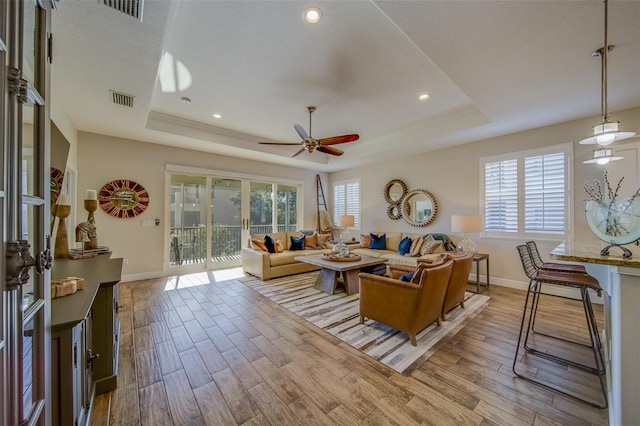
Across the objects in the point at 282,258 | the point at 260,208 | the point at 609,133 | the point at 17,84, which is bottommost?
the point at 282,258

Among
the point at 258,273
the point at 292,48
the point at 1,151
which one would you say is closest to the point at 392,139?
the point at 292,48

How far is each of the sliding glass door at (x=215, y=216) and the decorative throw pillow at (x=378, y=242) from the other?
2637mm

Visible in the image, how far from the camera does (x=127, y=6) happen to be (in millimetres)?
1742

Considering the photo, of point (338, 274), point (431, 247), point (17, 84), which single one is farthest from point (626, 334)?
point (431, 247)

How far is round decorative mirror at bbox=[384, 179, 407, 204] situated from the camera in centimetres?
590

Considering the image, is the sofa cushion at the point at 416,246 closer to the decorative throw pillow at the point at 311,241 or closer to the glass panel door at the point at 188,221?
the decorative throw pillow at the point at 311,241

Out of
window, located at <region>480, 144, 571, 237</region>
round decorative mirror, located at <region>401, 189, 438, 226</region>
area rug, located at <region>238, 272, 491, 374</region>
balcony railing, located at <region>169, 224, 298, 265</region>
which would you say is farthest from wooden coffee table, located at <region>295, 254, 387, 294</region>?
balcony railing, located at <region>169, 224, 298, 265</region>

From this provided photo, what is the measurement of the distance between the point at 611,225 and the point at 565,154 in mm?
3217

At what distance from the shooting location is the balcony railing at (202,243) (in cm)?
533

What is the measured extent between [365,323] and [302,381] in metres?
1.21

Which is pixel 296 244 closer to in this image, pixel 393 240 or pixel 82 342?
pixel 393 240

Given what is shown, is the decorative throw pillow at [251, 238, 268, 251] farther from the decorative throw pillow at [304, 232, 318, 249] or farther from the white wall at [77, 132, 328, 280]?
the white wall at [77, 132, 328, 280]

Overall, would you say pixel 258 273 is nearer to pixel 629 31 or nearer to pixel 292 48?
pixel 292 48

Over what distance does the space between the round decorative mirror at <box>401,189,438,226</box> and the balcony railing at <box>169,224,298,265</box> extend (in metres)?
3.81
